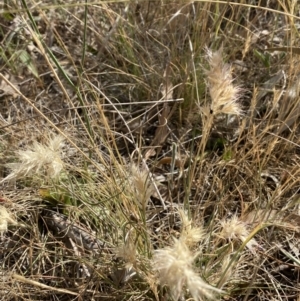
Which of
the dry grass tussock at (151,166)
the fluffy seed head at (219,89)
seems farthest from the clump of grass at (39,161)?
the fluffy seed head at (219,89)

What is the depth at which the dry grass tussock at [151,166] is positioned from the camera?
3.26 feet

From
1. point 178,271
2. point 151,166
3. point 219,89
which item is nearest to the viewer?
point 178,271

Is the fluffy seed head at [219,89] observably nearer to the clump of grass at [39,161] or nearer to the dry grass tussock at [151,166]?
the dry grass tussock at [151,166]

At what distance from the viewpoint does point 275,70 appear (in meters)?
1.51

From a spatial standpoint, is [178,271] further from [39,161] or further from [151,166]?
[151,166]

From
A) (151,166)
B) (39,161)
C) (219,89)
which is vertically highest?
(219,89)

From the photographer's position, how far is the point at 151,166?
4.57ft

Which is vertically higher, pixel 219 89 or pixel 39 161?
pixel 219 89

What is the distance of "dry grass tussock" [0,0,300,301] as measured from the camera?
995 mm

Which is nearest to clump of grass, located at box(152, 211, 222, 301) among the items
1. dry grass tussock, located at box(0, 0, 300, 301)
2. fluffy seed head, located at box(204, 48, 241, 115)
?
dry grass tussock, located at box(0, 0, 300, 301)

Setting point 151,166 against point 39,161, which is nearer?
point 39,161

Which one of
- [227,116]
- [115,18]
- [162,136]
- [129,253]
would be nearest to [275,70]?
[227,116]

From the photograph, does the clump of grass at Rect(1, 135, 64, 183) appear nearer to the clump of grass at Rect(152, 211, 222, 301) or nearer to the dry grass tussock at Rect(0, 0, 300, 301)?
the dry grass tussock at Rect(0, 0, 300, 301)

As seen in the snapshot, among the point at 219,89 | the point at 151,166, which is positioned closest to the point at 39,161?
the point at 219,89
